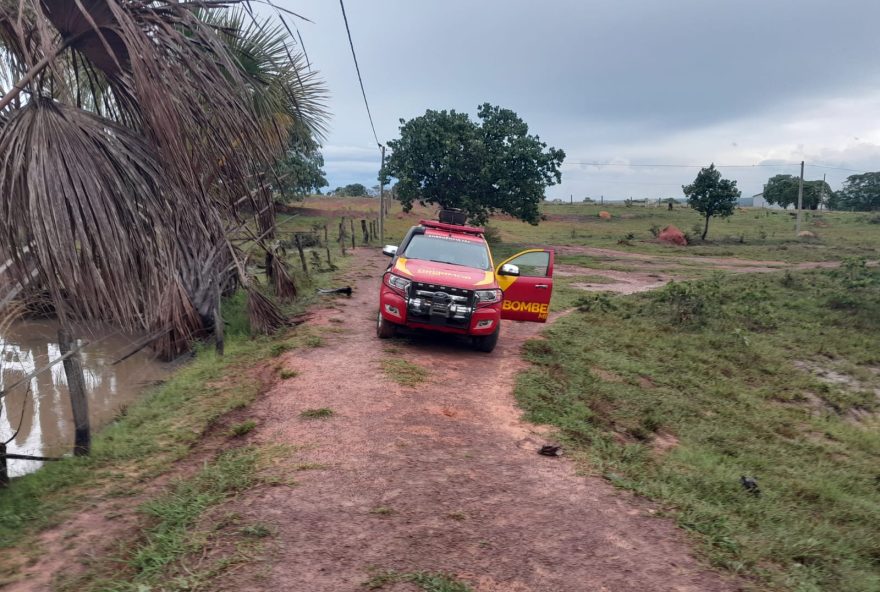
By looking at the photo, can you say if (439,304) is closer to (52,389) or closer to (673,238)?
(52,389)

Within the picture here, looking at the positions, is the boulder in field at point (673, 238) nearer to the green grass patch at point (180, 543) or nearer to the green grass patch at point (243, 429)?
the green grass patch at point (243, 429)

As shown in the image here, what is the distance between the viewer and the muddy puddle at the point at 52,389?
698cm

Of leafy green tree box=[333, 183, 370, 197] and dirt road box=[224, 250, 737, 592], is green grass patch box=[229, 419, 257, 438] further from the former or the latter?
leafy green tree box=[333, 183, 370, 197]

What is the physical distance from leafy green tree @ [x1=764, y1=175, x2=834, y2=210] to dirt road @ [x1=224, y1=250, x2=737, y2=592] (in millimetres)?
75685

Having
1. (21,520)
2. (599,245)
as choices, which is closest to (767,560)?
(21,520)

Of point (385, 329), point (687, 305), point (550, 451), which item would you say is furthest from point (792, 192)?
point (550, 451)

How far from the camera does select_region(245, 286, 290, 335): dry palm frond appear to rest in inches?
406

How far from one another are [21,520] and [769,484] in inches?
246

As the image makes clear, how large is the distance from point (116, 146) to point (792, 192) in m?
83.3

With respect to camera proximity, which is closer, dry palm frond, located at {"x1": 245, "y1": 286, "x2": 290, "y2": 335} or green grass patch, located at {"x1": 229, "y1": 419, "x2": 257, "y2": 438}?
green grass patch, located at {"x1": 229, "y1": 419, "x2": 257, "y2": 438}

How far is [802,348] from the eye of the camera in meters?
11.6

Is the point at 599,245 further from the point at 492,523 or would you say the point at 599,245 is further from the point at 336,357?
the point at 492,523

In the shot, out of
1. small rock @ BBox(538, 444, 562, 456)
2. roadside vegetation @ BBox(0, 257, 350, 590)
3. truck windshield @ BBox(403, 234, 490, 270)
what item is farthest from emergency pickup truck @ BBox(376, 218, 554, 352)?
small rock @ BBox(538, 444, 562, 456)

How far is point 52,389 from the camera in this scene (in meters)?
8.98
